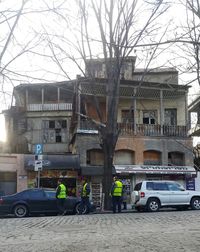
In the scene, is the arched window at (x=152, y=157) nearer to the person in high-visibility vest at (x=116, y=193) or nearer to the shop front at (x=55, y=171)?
the shop front at (x=55, y=171)

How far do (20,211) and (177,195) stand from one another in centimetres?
847

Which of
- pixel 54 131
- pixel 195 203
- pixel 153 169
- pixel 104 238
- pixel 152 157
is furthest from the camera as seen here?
pixel 54 131

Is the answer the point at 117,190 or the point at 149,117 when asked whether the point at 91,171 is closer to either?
the point at 149,117

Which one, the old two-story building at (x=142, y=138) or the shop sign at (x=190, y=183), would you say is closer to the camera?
the old two-story building at (x=142, y=138)

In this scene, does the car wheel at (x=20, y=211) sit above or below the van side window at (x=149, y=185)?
below

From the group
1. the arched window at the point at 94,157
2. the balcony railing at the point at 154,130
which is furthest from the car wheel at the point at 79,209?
the balcony railing at the point at 154,130

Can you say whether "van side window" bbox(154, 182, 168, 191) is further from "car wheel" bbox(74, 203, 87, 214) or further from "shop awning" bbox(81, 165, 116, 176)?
"shop awning" bbox(81, 165, 116, 176)

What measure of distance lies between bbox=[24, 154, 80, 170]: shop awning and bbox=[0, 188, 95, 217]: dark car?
30.1 feet

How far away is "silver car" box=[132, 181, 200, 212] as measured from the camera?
25.5 meters

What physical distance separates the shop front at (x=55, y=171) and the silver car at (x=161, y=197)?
851 cm

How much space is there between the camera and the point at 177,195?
26.1m

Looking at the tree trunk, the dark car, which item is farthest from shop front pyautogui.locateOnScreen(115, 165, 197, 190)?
the dark car

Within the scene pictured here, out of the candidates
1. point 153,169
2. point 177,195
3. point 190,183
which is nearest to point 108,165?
point 177,195

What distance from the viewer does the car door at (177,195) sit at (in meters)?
26.0
